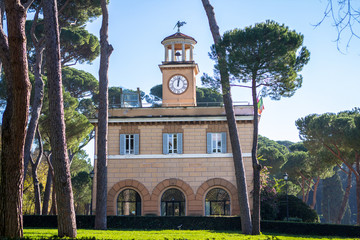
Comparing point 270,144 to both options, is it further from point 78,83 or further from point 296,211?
point 296,211

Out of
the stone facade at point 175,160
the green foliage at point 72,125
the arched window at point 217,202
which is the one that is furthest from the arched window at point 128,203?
the green foliage at point 72,125

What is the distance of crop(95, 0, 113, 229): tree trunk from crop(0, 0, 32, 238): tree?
31.1 feet

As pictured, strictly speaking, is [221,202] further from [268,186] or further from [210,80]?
[210,80]

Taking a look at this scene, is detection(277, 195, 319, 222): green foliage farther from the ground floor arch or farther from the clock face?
the clock face

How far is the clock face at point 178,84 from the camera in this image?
30547 millimetres

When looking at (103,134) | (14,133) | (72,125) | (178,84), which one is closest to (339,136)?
(178,84)

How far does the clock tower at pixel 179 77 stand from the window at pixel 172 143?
3258 millimetres

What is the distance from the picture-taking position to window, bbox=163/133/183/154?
89.6 ft

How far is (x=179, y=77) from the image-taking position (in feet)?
101

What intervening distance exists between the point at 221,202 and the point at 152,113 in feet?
21.7

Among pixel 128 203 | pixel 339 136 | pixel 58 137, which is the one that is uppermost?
pixel 339 136

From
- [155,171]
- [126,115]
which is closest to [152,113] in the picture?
[126,115]

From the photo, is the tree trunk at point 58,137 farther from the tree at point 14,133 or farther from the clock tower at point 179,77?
the clock tower at point 179,77

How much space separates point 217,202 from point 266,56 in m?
11.1
